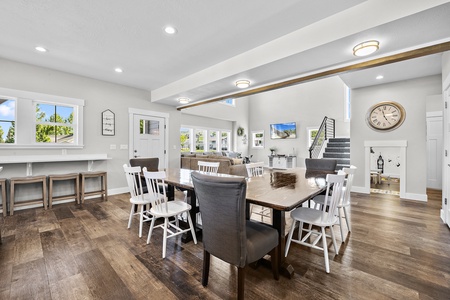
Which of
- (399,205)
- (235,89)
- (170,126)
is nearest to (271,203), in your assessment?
(235,89)

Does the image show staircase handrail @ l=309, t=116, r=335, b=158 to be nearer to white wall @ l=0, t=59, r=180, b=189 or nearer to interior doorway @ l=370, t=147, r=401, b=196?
interior doorway @ l=370, t=147, r=401, b=196

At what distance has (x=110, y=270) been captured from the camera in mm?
1867

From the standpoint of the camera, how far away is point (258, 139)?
10586mm

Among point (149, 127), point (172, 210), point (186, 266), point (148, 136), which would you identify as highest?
point (149, 127)

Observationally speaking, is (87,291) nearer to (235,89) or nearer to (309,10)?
(309,10)

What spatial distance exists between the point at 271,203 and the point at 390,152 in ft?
25.3

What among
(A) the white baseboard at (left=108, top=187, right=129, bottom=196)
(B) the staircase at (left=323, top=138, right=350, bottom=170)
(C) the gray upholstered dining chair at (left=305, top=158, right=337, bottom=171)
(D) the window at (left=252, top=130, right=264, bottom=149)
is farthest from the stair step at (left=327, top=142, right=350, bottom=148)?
(A) the white baseboard at (left=108, top=187, right=129, bottom=196)

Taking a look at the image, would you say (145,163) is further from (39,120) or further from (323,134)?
(323,134)

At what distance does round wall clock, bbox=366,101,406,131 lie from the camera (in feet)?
14.8

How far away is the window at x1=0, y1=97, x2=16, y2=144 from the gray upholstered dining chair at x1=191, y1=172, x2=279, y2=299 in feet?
14.1

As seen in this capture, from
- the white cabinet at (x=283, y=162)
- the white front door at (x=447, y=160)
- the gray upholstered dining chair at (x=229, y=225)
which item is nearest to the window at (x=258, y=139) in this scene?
the white cabinet at (x=283, y=162)

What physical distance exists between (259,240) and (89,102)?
15.7 ft

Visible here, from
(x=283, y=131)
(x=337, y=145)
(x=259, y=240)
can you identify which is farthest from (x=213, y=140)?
(x=259, y=240)

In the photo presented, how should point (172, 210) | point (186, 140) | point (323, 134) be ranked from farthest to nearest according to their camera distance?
point (186, 140) < point (323, 134) < point (172, 210)
